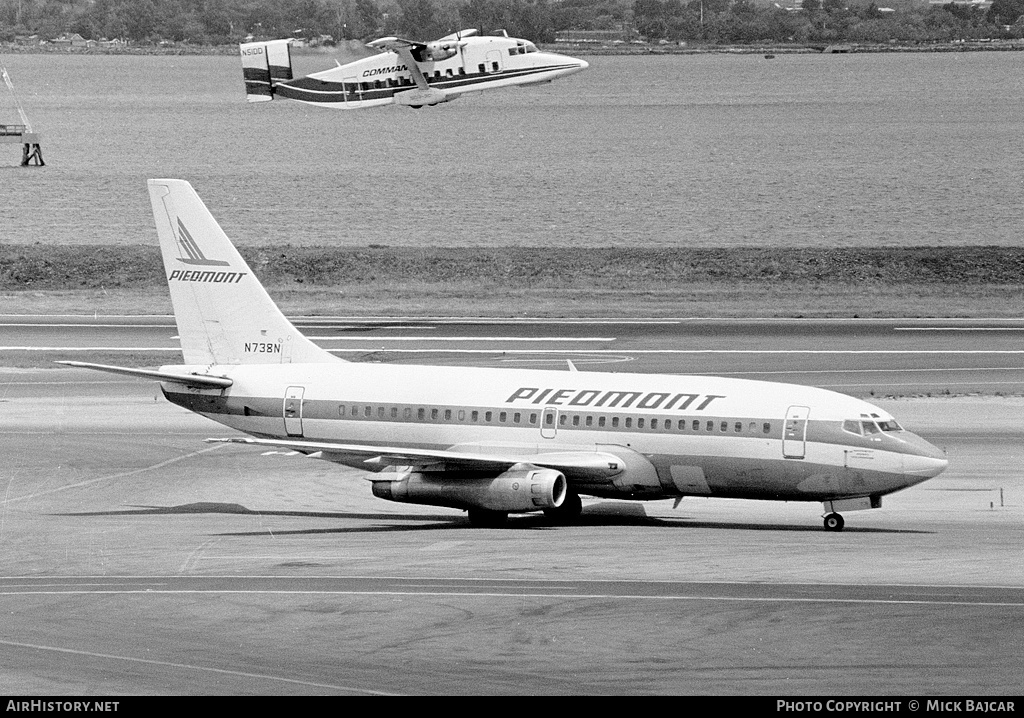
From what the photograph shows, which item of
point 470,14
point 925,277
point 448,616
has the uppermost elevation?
point 470,14

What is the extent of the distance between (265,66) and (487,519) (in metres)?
25.7

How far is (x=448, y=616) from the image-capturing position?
120 ft

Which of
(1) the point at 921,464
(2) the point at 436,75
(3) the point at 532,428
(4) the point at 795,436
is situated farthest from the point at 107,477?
(1) the point at 921,464

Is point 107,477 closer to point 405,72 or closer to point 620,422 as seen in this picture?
point 620,422

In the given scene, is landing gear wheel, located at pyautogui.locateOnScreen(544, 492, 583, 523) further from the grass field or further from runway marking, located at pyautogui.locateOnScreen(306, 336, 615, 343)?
the grass field

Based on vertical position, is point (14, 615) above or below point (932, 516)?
above

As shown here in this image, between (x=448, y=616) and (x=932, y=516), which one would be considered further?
(x=932, y=516)

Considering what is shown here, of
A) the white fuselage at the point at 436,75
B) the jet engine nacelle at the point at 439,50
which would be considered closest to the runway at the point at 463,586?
the white fuselage at the point at 436,75

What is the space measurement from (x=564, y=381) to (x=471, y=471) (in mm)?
4332

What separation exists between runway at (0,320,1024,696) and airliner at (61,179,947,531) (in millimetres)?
1375

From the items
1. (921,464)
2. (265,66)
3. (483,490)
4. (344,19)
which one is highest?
(344,19)

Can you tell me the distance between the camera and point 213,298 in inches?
2228
